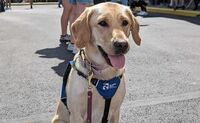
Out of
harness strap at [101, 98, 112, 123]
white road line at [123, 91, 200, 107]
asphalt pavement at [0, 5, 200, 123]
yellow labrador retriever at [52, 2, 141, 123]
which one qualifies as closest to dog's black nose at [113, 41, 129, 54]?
yellow labrador retriever at [52, 2, 141, 123]

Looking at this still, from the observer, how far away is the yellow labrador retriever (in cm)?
360

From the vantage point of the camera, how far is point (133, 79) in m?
6.68

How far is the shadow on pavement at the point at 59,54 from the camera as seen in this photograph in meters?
7.47

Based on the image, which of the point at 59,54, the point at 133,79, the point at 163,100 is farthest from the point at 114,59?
the point at 59,54

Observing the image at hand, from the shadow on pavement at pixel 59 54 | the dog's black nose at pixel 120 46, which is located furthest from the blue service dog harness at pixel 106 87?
the shadow on pavement at pixel 59 54

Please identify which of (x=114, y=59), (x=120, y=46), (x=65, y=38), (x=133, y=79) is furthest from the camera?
(x=65, y=38)

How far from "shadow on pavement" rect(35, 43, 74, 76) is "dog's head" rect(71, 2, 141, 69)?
349cm

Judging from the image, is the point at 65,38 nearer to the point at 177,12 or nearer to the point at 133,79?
the point at 133,79

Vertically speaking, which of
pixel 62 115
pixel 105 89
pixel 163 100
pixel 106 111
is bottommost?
pixel 163 100

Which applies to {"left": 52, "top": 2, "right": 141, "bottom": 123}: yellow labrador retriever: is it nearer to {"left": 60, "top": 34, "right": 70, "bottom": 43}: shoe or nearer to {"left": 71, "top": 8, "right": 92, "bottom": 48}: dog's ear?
{"left": 71, "top": 8, "right": 92, "bottom": 48}: dog's ear

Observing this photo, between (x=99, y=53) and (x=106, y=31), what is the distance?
21 centimetres

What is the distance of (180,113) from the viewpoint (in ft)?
17.0

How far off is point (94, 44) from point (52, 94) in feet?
7.68

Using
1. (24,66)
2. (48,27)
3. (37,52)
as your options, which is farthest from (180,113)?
(48,27)
